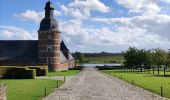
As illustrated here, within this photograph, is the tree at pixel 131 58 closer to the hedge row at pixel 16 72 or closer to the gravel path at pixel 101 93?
the hedge row at pixel 16 72

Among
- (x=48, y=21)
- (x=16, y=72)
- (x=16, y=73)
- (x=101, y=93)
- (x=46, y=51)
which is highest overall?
(x=48, y=21)

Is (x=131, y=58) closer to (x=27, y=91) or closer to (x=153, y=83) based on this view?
(x=153, y=83)

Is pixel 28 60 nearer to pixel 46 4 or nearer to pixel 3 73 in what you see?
pixel 46 4

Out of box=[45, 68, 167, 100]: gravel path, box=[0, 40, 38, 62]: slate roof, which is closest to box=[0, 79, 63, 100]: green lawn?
box=[45, 68, 167, 100]: gravel path

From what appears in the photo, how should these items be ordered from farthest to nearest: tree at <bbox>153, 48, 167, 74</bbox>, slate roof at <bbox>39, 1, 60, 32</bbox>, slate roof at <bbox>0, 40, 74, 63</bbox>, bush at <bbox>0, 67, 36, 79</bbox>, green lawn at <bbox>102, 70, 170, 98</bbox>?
slate roof at <bbox>0, 40, 74, 63</bbox>, slate roof at <bbox>39, 1, 60, 32</bbox>, tree at <bbox>153, 48, 167, 74</bbox>, bush at <bbox>0, 67, 36, 79</bbox>, green lawn at <bbox>102, 70, 170, 98</bbox>

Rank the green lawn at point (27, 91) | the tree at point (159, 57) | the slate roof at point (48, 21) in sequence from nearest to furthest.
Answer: the green lawn at point (27, 91) < the tree at point (159, 57) < the slate roof at point (48, 21)

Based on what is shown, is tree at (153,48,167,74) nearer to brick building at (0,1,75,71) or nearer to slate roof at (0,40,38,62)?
brick building at (0,1,75,71)

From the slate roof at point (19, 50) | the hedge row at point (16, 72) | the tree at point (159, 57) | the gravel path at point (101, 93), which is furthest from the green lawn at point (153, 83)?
the slate roof at point (19, 50)

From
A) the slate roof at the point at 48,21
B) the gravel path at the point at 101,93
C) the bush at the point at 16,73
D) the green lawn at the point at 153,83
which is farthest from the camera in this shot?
the slate roof at the point at 48,21

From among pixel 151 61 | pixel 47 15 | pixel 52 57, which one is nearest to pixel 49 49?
pixel 52 57

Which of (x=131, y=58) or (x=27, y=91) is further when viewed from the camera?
(x=131, y=58)

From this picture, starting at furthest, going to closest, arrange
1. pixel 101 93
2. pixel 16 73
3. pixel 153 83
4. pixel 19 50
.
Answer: pixel 19 50
pixel 16 73
pixel 153 83
pixel 101 93

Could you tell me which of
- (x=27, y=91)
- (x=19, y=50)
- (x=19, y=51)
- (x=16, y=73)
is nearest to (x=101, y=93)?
(x=27, y=91)

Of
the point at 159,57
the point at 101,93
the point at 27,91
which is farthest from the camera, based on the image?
the point at 159,57
